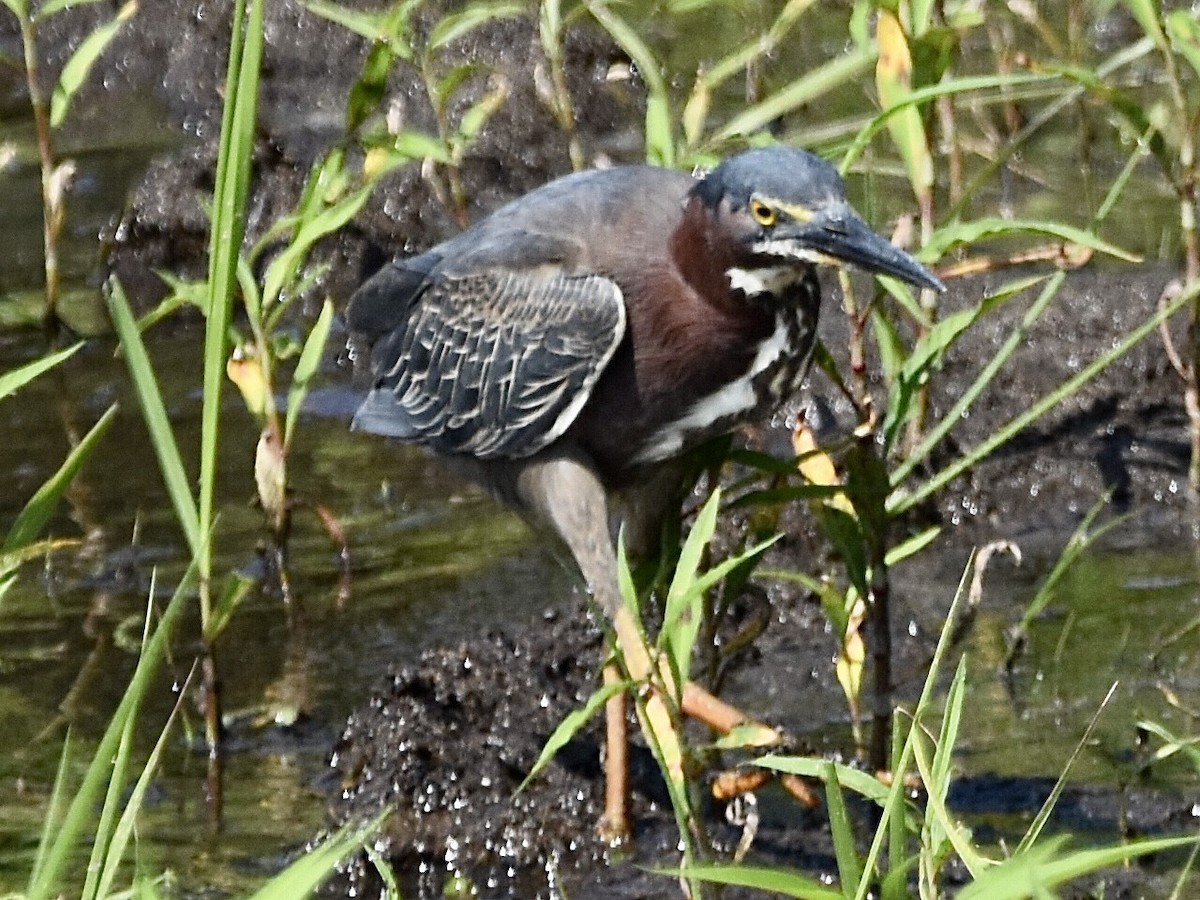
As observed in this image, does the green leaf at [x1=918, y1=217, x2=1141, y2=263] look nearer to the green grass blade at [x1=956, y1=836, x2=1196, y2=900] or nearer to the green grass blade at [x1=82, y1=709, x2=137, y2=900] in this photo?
the green grass blade at [x1=956, y1=836, x2=1196, y2=900]

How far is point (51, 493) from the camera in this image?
2.87 metres

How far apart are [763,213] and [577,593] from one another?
142 centimetres

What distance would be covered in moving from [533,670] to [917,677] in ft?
2.43

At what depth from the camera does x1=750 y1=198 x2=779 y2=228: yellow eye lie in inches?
144

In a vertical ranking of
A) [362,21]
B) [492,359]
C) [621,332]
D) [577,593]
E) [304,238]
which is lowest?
[577,593]

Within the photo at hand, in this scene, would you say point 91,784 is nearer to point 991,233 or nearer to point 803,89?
point 991,233

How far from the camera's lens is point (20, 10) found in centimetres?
512

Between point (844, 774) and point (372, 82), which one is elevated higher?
point (372, 82)

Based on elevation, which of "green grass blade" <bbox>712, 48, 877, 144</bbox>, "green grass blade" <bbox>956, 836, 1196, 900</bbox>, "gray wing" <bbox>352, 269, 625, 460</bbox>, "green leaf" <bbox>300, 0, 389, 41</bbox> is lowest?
"gray wing" <bbox>352, 269, 625, 460</bbox>

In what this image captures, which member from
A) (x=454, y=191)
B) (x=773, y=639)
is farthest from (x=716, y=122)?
(x=773, y=639)

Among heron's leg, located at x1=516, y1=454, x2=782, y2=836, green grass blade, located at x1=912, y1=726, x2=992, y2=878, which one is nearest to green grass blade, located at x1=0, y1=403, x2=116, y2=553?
heron's leg, located at x1=516, y1=454, x2=782, y2=836

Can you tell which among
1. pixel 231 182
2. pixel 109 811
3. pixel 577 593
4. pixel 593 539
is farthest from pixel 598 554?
pixel 109 811

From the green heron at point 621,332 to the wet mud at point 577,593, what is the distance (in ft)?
0.62

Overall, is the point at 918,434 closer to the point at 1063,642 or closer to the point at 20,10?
the point at 1063,642
